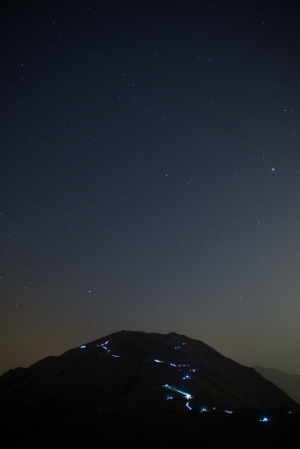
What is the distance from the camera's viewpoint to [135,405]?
3459 centimetres

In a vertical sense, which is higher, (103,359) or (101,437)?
(103,359)

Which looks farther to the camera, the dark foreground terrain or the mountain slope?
the mountain slope

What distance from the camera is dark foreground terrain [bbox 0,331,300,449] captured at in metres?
22.2

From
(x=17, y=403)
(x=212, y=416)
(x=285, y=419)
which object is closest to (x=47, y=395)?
(x=17, y=403)

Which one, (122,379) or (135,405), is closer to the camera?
(135,405)

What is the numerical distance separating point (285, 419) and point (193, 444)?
8707 mm

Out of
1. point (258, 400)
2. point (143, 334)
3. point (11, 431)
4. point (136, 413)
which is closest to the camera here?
point (136, 413)

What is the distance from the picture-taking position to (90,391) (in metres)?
50.4

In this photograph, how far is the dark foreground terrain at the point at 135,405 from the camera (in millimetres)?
22219

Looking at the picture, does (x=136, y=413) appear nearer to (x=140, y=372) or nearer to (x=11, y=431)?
(x=11, y=431)

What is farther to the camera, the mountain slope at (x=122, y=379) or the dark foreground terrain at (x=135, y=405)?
the mountain slope at (x=122, y=379)

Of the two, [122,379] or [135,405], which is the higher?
[122,379]

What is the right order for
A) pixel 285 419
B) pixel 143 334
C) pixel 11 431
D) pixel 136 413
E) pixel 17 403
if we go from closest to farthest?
pixel 285 419 < pixel 136 413 < pixel 11 431 < pixel 17 403 < pixel 143 334

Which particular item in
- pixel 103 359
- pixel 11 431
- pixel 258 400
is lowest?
pixel 258 400
